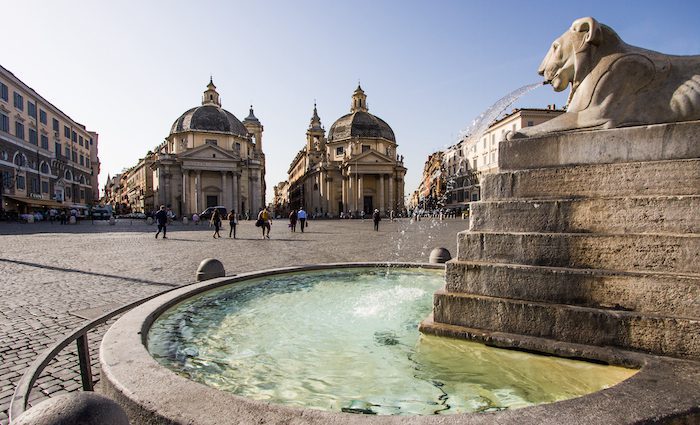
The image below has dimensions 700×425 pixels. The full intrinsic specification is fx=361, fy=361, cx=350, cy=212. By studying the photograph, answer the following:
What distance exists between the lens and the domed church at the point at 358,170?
2357 inches

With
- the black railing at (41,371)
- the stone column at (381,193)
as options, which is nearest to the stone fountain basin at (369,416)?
the black railing at (41,371)

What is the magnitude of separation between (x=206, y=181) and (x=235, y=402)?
189 feet

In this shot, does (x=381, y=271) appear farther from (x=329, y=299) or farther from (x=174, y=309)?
(x=174, y=309)

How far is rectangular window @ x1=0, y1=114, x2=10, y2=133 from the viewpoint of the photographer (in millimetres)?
34156

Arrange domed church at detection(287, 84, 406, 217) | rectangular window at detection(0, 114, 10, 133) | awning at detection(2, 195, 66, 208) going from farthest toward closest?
domed church at detection(287, 84, 406, 217)
awning at detection(2, 195, 66, 208)
rectangular window at detection(0, 114, 10, 133)

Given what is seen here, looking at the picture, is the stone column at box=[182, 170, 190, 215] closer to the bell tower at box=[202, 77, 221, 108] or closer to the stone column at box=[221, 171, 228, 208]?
the stone column at box=[221, 171, 228, 208]

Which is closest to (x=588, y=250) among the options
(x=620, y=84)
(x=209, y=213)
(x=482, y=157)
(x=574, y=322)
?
(x=574, y=322)

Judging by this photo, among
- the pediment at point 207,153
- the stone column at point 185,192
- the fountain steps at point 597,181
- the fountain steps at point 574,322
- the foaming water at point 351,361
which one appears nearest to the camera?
the foaming water at point 351,361

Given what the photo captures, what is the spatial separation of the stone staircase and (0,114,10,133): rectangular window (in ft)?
152

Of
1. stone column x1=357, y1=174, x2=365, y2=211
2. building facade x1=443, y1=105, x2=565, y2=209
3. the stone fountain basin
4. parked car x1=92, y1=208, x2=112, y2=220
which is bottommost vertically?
the stone fountain basin

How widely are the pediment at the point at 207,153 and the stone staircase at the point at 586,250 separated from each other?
182 feet

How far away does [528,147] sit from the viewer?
3742 millimetres

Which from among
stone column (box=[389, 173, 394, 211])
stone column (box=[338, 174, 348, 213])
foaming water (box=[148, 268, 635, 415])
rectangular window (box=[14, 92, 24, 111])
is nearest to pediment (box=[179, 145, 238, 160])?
rectangular window (box=[14, 92, 24, 111])

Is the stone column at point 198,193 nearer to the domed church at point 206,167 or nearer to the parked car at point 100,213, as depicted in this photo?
the domed church at point 206,167
